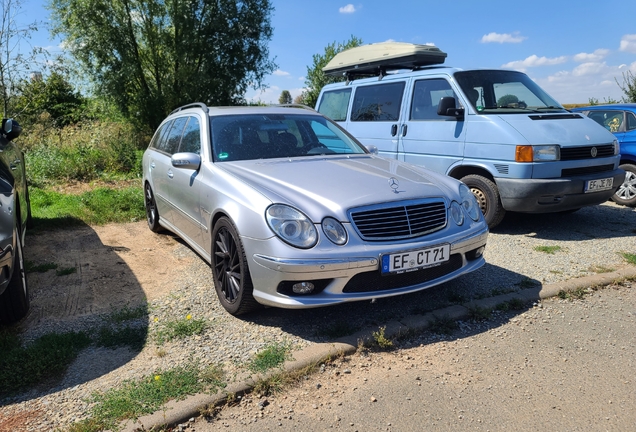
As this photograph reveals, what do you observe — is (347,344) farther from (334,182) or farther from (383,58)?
(383,58)

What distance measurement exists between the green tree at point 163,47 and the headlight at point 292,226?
16.5 meters

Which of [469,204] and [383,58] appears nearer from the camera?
[469,204]

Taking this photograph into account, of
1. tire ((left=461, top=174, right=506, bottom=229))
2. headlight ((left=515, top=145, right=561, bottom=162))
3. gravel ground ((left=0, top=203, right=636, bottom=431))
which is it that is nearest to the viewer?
gravel ground ((left=0, top=203, right=636, bottom=431))

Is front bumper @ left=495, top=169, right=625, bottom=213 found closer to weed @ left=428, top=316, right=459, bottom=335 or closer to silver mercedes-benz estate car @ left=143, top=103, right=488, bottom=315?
silver mercedes-benz estate car @ left=143, top=103, right=488, bottom=315

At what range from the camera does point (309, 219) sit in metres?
3.38

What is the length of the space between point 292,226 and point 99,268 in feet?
9.03

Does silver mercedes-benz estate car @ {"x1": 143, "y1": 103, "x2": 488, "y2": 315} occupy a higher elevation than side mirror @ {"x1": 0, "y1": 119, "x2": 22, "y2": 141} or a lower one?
lower

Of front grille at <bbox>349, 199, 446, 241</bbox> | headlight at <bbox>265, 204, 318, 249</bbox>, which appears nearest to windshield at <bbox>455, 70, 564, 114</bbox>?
front grille at <bbox>349, 199, 446, 241</bbox>

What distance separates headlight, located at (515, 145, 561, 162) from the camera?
5758 mm

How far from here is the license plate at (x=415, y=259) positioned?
338 centimetres

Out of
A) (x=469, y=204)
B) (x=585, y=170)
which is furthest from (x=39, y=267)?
(x=585, y=170)

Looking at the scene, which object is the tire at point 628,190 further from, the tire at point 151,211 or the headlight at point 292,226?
the tire at point 151,211

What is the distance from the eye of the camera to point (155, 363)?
3174 millimetres

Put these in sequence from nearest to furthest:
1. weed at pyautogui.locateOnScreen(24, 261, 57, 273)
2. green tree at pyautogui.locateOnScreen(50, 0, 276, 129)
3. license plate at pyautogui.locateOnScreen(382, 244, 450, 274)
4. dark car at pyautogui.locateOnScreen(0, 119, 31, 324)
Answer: dark car at pyautogui.locateOnScreen(0, 119, 31, 324)
license plate at pyautogui.locateOnScreen(382, 244, 450, 274)
weed at pyautogui.locateOnScreen(24, 261, 57, 273)
green tree at pyautogui.locateOnScreen(50, 0, 276, 129)
